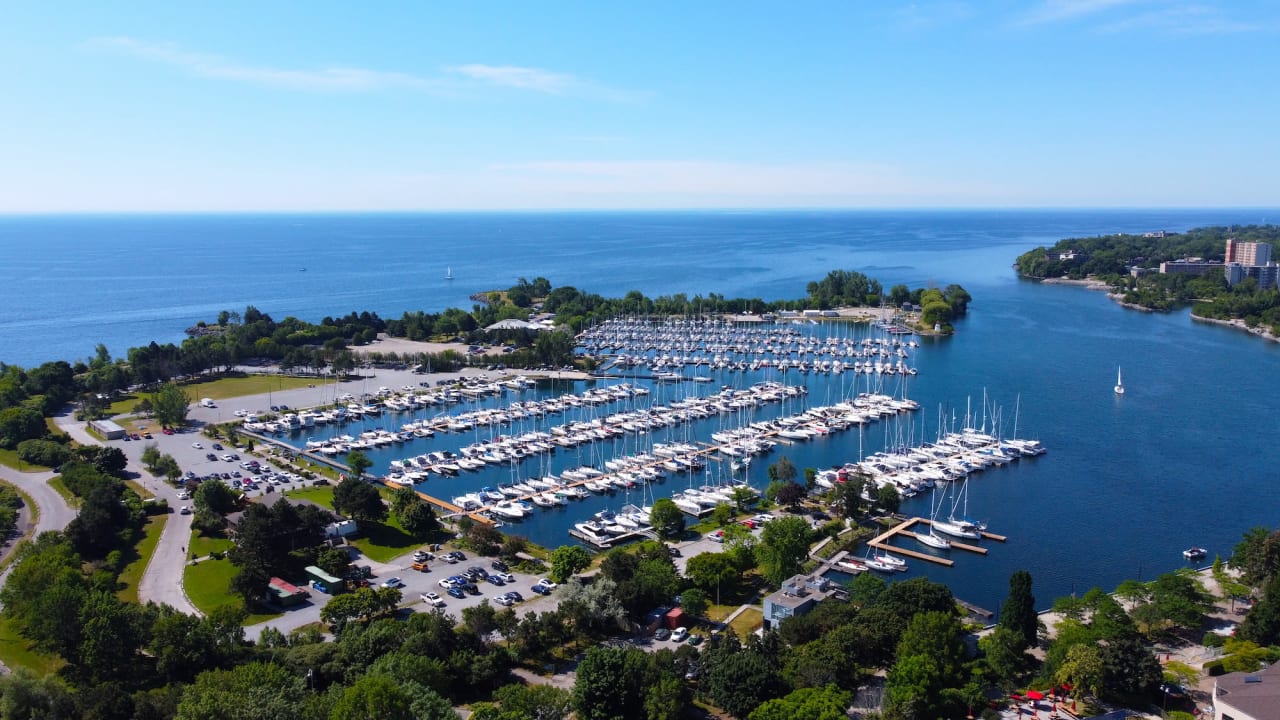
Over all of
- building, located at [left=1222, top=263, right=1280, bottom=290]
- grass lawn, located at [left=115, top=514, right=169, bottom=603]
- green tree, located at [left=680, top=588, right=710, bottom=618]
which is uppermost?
building, located at [left=1222, top=263, right=1280, bottom=290]

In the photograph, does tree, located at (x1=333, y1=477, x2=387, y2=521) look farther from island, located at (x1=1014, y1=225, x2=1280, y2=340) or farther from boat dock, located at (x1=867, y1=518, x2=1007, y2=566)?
island, located at (x1=1014, y1=225, x2=1280, y2=340)

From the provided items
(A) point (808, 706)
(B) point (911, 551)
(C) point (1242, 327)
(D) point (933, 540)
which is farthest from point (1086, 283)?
(A) point (808, 706)

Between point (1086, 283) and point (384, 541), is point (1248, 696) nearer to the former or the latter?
point (384, 541)

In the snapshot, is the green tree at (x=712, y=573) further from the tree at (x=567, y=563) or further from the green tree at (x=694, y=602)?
the tree at (x=567, y=563)

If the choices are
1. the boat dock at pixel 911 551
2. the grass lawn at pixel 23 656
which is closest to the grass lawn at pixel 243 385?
the grass lawn at pixel 23 656

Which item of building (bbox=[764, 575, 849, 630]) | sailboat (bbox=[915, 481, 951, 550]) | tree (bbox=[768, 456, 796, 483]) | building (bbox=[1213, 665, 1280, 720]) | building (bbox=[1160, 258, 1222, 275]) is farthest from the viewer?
building (bbox=[1160, 258, 1222, 275])

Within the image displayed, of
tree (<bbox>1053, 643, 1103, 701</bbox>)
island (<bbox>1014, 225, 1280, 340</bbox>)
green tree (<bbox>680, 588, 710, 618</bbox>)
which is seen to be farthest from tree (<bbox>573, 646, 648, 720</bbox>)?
island (<bbox>1014, 225, 1280, 340</bbox>)

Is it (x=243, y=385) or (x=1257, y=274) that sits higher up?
(x=1257, y=274)
